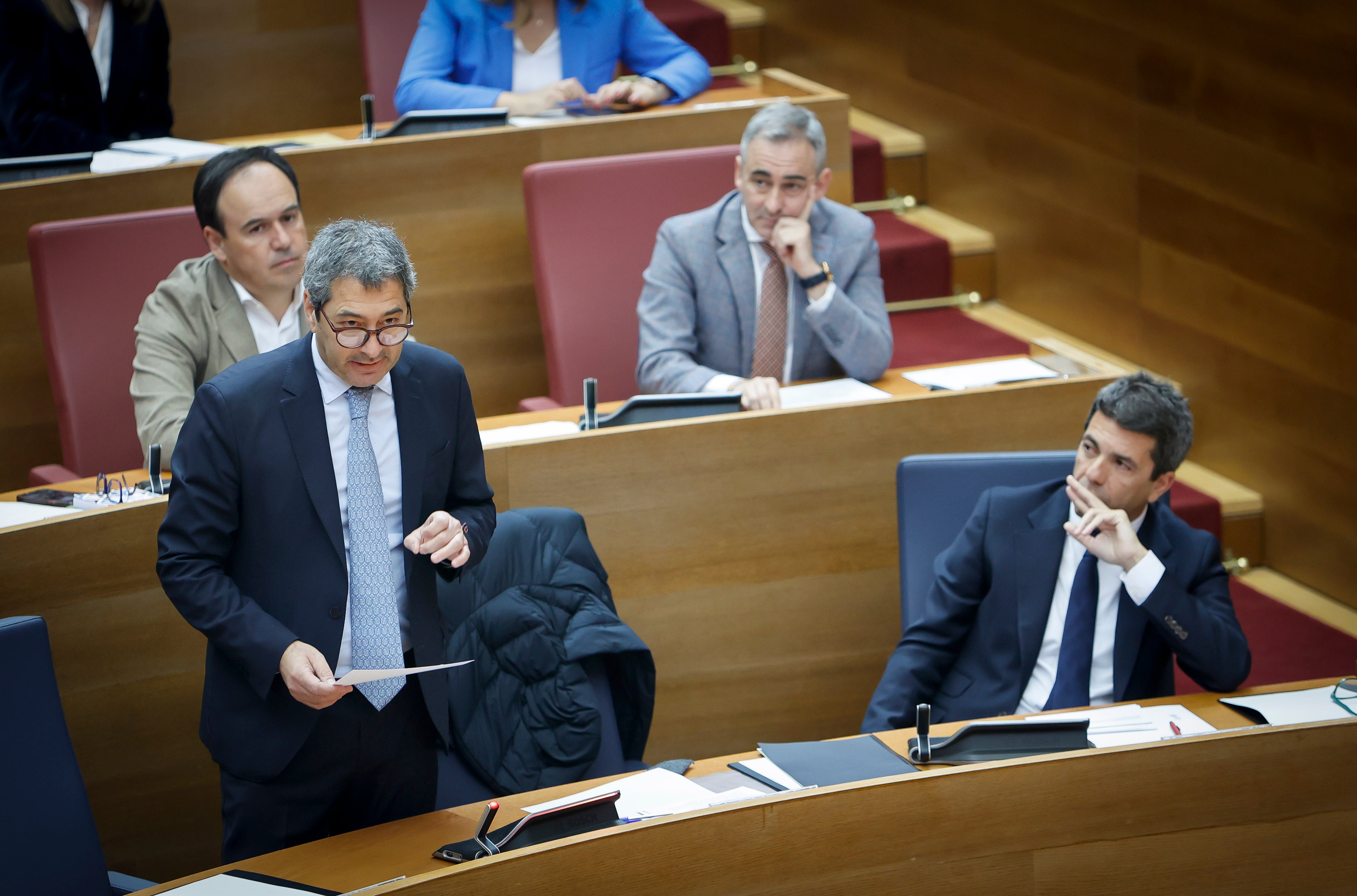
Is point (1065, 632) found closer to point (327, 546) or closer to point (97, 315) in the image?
point (327, 546)

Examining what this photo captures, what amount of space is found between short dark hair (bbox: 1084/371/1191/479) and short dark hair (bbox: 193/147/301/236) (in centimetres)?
161

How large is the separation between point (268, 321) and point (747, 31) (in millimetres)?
2970

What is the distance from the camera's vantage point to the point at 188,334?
9.30 ft

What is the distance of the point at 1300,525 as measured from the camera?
336cm

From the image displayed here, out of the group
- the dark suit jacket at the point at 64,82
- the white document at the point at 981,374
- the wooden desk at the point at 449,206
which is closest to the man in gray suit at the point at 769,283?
the white document at the point at 981,374

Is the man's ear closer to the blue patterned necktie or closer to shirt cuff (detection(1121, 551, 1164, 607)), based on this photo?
shirt cuff (detection(1121, 551, 1164, 607))

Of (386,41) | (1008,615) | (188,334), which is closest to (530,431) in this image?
(188,334)

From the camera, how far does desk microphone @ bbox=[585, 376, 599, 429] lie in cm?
259

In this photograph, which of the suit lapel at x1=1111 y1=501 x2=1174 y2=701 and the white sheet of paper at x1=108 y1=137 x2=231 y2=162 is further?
the white sheet of paper at x1=108 y1=137 x2=231 y2=162

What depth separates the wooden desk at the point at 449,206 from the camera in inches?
130

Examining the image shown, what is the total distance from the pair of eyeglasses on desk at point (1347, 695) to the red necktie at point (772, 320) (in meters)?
1.39

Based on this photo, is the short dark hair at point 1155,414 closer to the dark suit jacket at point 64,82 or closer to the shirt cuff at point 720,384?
the shirt cuff at point 720,384

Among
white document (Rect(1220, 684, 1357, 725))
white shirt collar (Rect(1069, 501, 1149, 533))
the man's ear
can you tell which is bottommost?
white document (Rect(1220, 684, 1357, 725))

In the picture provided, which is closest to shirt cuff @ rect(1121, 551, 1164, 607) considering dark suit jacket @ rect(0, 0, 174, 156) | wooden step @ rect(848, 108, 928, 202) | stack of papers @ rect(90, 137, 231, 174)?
stack of papers @ rect(90, 137, 231, 174)
